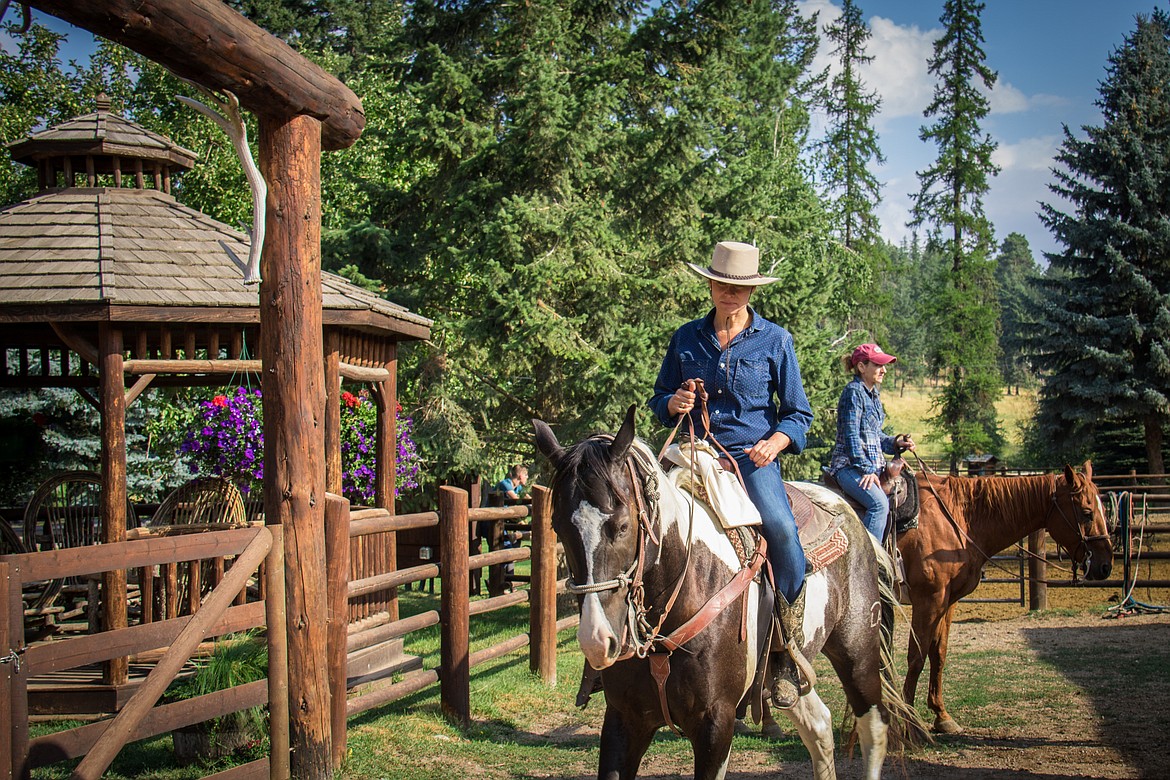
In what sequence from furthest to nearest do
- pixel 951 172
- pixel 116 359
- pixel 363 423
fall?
1. pixel 951 172
2. pixel 363 423
3. pixel 116 359

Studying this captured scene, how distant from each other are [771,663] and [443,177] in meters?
12.3

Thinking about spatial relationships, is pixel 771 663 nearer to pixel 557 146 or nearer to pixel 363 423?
pixel 363 423

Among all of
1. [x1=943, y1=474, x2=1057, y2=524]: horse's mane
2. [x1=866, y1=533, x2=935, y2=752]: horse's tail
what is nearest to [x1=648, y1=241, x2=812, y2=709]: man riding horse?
[x1=866, y1=533, x2=935, y2=752]: horse's tail

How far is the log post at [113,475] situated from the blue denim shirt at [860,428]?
5.59m

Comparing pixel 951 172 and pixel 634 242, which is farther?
pixel 951 172

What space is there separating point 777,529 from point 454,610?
3856 mm

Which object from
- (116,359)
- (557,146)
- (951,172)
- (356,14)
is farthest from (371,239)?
(951,172)

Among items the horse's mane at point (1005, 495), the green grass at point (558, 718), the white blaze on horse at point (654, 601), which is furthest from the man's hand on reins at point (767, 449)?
the horse's mane at point (1005, 495)

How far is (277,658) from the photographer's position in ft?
16.6

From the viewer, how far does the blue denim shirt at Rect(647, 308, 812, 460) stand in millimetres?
4414

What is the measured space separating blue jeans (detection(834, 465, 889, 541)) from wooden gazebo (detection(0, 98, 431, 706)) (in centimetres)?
428

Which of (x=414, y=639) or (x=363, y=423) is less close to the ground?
(x=363, y=423)

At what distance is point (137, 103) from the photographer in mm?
23750

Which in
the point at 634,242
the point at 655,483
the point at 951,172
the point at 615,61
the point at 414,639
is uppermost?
the point at 951,172
